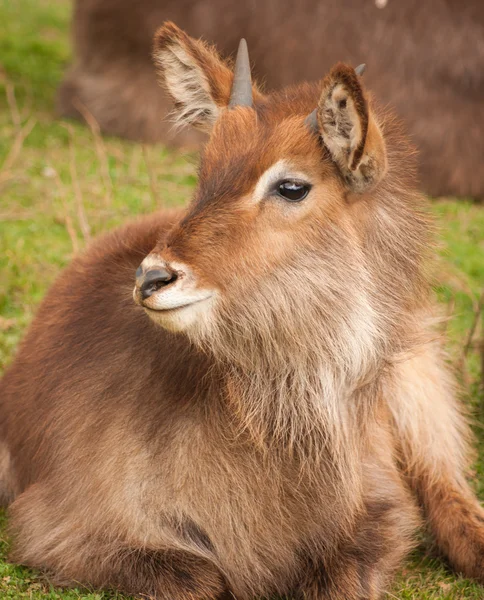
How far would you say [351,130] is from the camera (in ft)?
9.90

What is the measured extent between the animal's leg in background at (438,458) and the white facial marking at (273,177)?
1.14 m

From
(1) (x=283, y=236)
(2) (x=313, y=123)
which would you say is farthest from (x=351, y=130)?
(1) (x=283, y=236)

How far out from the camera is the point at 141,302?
299 cm

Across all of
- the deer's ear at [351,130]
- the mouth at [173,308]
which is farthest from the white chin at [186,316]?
the deer's ear at [351,130]

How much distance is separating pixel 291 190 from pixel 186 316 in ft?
1.64

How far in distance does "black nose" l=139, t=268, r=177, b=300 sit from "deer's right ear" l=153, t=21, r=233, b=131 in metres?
0.81

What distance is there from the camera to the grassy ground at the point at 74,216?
3945 millimetres

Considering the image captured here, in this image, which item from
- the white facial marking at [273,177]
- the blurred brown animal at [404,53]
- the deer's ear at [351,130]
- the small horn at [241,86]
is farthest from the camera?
the blurred brown animal at [404,53]

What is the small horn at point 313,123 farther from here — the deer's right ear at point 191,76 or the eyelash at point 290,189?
the deer's right ear at point 191,76

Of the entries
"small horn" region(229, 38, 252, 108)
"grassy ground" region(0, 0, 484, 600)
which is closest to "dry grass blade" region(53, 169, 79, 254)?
"grassy ground" region(0, 0, 484, 600)

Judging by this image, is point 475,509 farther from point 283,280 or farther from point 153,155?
point 153,155

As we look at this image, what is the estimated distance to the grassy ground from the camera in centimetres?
395

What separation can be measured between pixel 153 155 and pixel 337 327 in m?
5.38

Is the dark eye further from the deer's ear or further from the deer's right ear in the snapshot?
the deer's right ear
